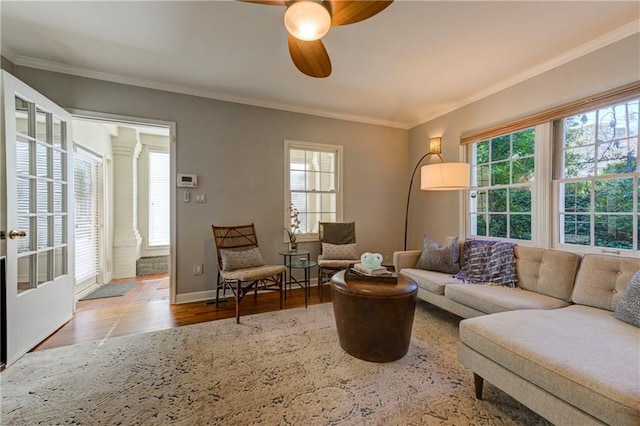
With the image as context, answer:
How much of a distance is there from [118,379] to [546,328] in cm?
269

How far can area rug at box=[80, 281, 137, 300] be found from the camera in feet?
11.6

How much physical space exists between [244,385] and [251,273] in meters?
1.26

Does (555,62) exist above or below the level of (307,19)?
above

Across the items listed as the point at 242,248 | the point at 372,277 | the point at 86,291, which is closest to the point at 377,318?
the point at 372,277

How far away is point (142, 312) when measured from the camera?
3018mm

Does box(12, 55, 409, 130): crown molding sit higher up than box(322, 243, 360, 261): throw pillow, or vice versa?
Result: box(12, 55, 409, 130): crown molding

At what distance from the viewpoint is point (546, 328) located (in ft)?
5.11

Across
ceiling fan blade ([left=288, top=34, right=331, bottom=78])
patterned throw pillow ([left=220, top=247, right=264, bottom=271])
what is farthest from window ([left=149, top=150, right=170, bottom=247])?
ceiling fan blade ([left=288, top=34, right=331, bottom=78])

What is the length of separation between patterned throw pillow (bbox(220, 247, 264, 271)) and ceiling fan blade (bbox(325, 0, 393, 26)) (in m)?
2.47

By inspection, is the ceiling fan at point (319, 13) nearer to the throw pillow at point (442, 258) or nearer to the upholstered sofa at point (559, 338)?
the upholstered sofa at point (559, 338)

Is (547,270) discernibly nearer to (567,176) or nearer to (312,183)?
(567,176)

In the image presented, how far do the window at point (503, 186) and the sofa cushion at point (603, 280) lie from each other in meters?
0.96

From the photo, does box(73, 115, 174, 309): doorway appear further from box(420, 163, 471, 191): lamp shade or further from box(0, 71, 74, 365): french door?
box(420, 163, 471, 191): lamp shade

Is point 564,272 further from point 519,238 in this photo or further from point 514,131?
point 514,131
